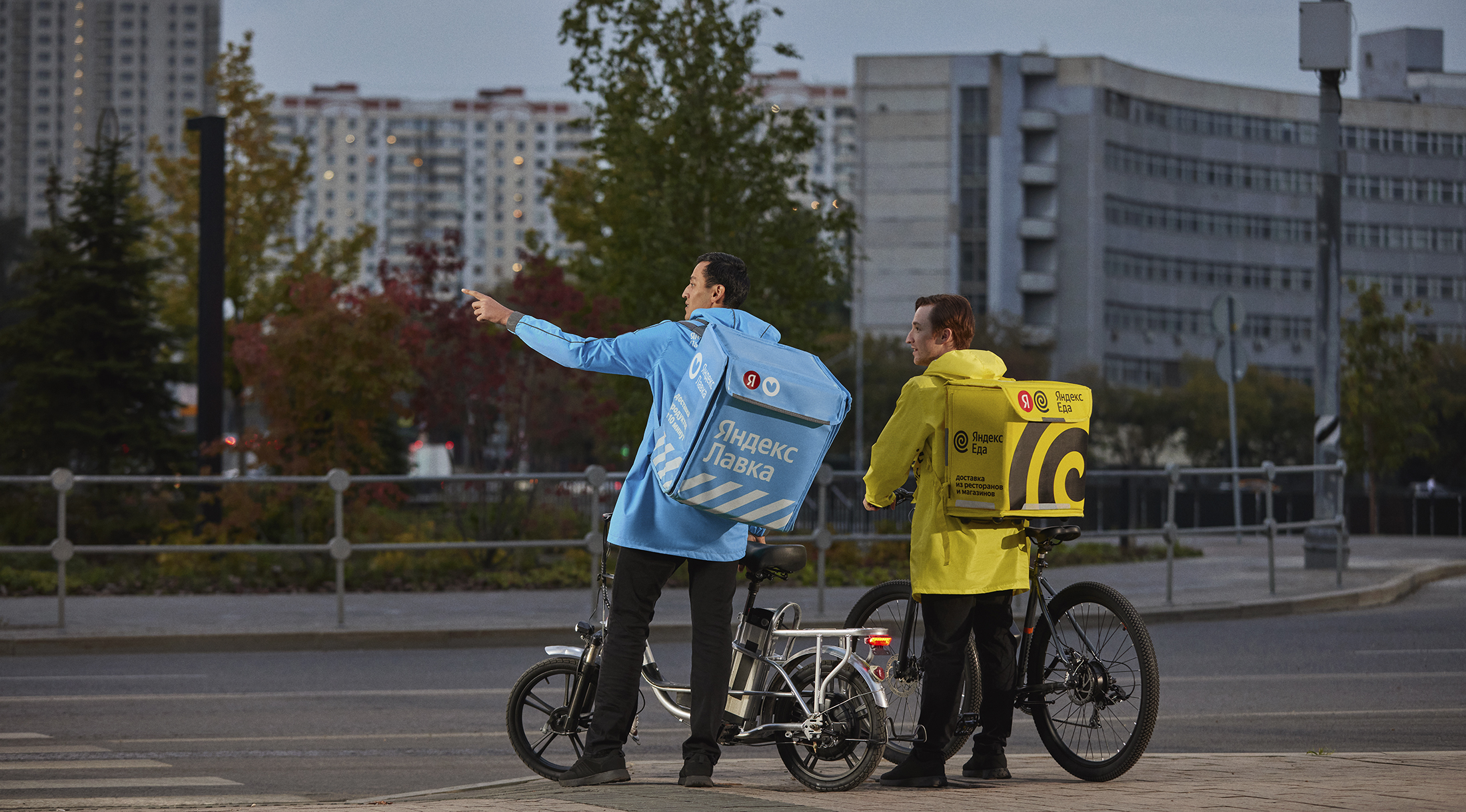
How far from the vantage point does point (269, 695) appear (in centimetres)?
993

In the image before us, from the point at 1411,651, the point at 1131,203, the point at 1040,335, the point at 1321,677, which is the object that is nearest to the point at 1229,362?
the point at 1411,651

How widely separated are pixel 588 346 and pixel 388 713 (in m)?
4.15

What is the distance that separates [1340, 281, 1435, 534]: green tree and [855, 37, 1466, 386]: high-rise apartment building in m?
57.6

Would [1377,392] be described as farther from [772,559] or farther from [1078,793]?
[772,559]

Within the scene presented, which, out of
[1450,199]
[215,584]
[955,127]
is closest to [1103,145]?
[955,127]

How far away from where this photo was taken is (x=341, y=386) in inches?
701

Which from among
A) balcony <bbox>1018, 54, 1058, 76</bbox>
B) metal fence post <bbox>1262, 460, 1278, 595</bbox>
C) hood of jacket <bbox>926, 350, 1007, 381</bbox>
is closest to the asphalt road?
hood of jacket <bbox>926, 350, 1007, 381</bbox>

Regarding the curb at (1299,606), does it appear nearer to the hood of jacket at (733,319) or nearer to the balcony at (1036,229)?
the hood of jacket at (733,319)

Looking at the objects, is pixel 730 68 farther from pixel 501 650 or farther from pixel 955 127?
pixel 955 127

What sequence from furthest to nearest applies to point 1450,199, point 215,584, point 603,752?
point 1450,199
point 215,584
point 603,752

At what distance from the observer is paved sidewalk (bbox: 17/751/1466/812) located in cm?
515

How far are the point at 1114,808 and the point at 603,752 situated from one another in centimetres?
183

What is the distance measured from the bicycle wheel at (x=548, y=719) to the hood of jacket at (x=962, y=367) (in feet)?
5.94

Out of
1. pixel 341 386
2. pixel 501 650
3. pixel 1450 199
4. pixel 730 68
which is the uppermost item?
pixel 1450 199
